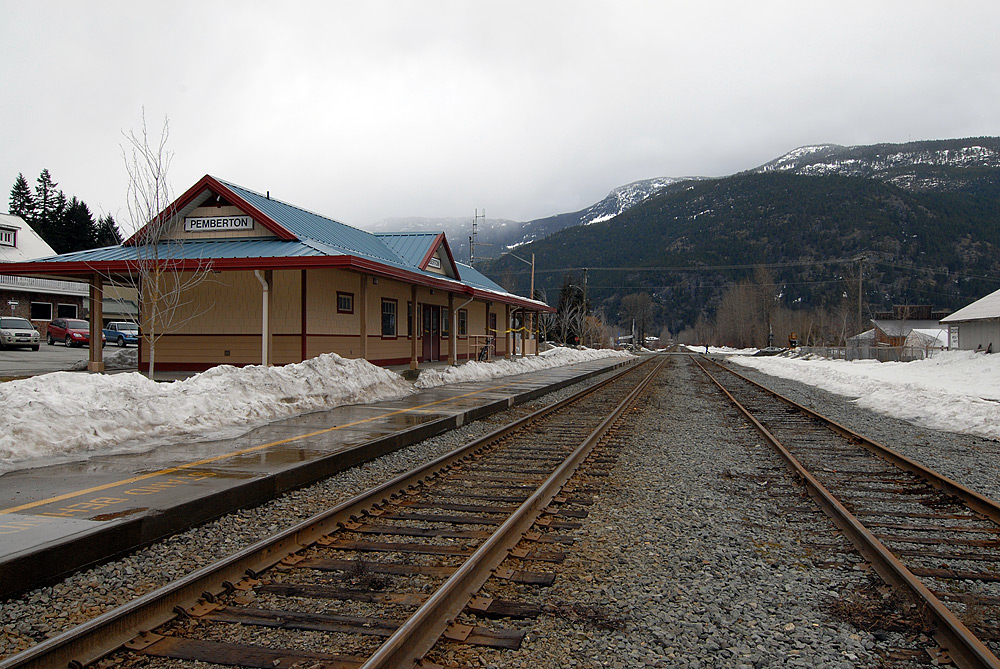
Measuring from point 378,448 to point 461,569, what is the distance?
202 inches

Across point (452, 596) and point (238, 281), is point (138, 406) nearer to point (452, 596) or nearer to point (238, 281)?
point (452, 596)

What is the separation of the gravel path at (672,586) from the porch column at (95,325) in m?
13.2

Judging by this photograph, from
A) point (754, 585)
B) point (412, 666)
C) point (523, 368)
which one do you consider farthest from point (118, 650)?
point (523, 368)

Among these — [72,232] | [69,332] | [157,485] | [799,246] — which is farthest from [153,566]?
[799,246]

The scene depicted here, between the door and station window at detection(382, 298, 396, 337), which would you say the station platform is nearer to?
station window at detection(382, 298, 396, 337)

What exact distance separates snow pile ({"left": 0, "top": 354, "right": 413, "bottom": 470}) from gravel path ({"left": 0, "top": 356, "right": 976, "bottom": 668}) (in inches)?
128

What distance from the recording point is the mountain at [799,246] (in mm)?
135000

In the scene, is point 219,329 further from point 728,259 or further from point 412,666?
point 728,259

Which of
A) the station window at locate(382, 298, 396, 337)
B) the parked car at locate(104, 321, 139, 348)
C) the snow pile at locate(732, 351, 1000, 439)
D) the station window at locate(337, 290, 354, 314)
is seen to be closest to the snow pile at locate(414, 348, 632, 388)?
the station window at locate(382, 298, 396, 337)

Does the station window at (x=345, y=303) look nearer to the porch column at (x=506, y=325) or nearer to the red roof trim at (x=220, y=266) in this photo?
the red roof trim at (x=220, y=266)

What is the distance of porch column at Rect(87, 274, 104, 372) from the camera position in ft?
56.9

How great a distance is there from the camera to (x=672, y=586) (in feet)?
14.9

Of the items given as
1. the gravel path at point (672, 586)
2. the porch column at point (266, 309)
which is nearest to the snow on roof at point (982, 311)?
the porch column at point (266, 309)

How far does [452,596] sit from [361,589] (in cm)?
71
